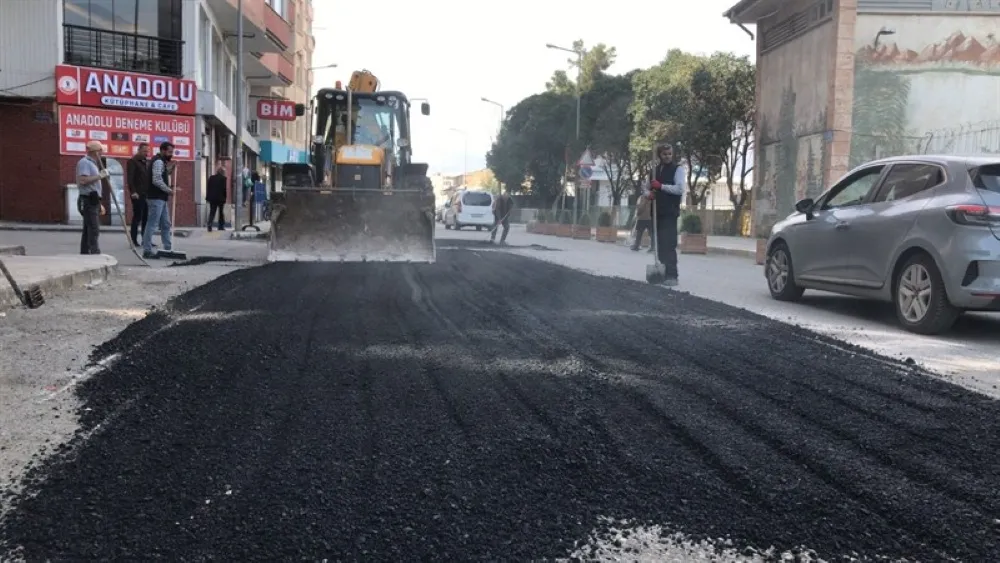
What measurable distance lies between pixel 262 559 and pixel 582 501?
1.13 meters

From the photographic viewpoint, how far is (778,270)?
33.0ft

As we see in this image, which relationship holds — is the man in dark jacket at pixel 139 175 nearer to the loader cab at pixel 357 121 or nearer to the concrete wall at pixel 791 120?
the loader cab at pixel 357 121

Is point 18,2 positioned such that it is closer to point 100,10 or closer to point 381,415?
point 100,10

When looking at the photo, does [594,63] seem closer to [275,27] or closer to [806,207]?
[275,27]

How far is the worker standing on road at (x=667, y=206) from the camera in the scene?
1128 centimetres

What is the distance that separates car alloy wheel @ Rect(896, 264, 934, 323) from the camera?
7.27 metres

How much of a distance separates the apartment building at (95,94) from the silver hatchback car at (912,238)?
64.0 feet

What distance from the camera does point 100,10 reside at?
23.6m

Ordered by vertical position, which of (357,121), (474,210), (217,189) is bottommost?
(474,210)

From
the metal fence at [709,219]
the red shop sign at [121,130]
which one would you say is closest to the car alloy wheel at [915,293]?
the red shop sign at [121,130]

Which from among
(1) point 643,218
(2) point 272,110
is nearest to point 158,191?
(1) point 643,218

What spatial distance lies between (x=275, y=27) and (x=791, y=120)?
20461mm

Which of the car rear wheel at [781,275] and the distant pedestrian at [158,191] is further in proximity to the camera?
the distant pedestrian at [158,191]

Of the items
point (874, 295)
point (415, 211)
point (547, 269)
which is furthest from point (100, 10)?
point (874, 295)
